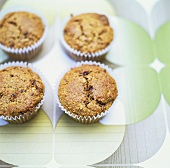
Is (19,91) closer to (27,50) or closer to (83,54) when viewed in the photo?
(27,50)

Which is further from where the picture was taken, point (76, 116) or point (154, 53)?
point (154, 53)

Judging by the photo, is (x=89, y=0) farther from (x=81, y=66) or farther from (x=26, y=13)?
(x=81, y=66)

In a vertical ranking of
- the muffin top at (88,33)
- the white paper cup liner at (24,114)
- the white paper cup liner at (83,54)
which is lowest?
the white paper cup liner at (24,114)

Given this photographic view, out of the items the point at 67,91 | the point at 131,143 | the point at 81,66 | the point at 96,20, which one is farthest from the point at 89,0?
the point at 131,143

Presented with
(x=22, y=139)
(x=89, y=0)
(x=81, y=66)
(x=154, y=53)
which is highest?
(x=89, y=0)

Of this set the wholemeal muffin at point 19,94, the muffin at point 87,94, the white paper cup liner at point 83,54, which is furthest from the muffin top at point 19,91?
the white paper cup liner at point 83,54

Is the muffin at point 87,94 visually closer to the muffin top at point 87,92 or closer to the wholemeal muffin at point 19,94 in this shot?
the muffin top at point 87,92
